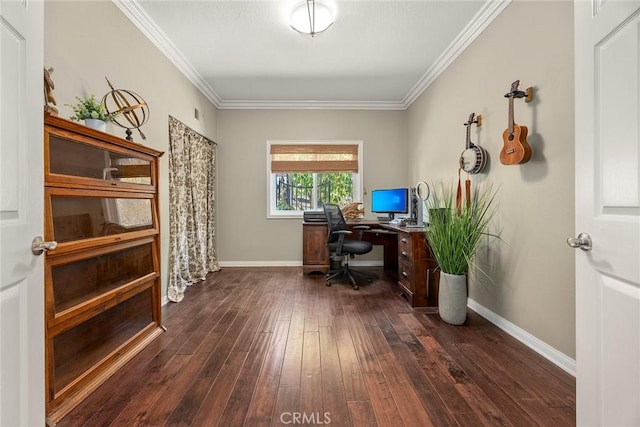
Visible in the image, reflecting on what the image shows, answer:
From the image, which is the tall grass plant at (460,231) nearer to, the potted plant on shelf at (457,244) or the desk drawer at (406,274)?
the potted plant on shelf at (457,244)

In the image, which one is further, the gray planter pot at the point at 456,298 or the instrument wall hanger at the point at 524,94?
the gray planter pot at the point at 456,298

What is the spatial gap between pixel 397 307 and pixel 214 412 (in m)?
1.88

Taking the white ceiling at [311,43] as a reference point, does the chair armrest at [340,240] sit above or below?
below

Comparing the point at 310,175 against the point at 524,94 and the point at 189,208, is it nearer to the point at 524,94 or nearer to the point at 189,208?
the point at 189,208

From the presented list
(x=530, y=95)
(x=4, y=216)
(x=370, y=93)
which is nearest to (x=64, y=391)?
(x=4, y=216)

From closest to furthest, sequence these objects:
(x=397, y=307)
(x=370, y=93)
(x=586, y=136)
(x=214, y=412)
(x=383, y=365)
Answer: (x=586, y=136) → (x=214, y=412) → (x=383, y=365) → (x=397, y=307) → (x=370, y=93)

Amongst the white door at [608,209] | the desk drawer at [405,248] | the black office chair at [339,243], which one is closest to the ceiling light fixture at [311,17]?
the white door at [608,209]

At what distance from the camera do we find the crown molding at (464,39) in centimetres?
226

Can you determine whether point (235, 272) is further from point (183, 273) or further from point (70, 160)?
point (70, 160)

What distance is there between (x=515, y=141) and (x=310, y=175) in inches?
122

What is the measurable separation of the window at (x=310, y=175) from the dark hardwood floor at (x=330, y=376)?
7.49ft

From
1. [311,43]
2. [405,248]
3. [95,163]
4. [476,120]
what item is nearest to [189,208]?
[95,163]

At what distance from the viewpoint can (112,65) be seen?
84.3 inches

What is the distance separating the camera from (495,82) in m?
2.31
